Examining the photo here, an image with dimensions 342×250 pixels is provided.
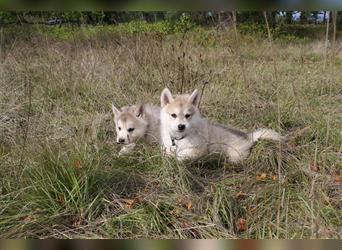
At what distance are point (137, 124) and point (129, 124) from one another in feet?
0.26

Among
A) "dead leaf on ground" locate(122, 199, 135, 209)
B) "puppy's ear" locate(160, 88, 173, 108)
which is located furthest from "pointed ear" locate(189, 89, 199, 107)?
"dead leaf on ground" locate(122, 199, 135, 209)

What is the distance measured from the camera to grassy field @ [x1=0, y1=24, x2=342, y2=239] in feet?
6.64

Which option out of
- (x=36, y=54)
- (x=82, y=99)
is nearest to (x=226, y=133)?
(x=82, y=99)

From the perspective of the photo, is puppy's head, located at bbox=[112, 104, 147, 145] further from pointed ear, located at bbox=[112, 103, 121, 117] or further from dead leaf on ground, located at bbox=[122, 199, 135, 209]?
dead leaf on ground, located at bbox=[122, 199, 135, 209]

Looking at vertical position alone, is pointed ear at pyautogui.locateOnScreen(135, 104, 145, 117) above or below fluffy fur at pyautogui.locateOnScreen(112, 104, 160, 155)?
above

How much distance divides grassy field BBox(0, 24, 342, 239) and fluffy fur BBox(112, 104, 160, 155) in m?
0.12

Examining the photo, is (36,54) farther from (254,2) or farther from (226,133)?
(254,2)

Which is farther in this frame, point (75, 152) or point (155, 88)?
point (155, 88)

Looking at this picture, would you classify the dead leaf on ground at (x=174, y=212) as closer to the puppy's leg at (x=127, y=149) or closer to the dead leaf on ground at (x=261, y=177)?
the dead leaf on ground at (x=261, y=177)

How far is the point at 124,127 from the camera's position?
326 centimetres

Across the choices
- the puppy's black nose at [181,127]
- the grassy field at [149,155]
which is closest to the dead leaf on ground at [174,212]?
the grassy field at [149,155]

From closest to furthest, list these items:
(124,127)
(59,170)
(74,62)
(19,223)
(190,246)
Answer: (190,246) → (19,223) → (59,170) → (124,127) → (74,62)

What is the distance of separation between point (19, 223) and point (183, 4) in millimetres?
1371

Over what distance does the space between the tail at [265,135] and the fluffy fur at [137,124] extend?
2.41 feet
